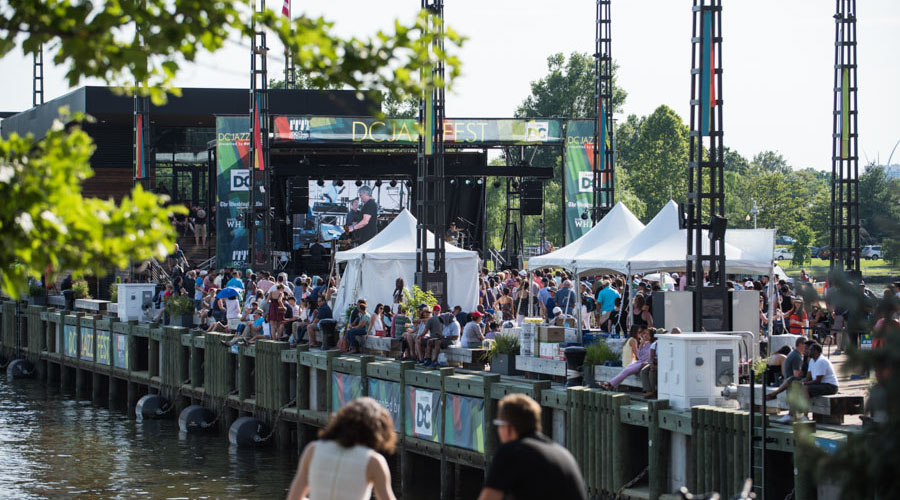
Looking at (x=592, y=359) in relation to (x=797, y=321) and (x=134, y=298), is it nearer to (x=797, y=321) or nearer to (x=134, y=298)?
(x=797, y=321)

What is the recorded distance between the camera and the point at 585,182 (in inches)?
1708

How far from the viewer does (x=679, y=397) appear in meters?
14.0

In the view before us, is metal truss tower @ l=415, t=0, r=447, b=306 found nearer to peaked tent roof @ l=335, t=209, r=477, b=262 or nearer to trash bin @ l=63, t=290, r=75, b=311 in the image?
peaked tent roof @ l=335, t=209, r=477, b=262

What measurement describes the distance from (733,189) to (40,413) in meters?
87.1

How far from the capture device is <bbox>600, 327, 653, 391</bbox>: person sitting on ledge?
15430mm

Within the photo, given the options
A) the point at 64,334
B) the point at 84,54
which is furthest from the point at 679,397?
the point at 64,334

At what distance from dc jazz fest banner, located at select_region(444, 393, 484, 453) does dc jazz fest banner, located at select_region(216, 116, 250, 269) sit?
2444cm

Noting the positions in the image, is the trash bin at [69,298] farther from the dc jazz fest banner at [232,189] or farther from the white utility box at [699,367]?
the white utility box at [699,367]

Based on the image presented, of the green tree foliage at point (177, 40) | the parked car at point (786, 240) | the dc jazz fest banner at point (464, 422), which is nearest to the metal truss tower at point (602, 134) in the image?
the dc jazz fest banner at point (464, 422)

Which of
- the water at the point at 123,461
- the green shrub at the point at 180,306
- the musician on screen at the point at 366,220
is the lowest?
the water at the point at 123,461

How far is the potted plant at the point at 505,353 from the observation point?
59.2 ft

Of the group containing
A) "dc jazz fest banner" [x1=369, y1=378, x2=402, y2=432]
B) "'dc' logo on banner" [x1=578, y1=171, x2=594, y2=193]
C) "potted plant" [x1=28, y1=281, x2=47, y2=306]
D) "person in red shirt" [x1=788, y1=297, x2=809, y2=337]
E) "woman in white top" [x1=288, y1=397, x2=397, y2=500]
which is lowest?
"dc jazz fest banner" [x1=369, y1=378, x2=402, y2=432]

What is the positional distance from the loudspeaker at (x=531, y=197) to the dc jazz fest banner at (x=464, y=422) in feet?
80.8

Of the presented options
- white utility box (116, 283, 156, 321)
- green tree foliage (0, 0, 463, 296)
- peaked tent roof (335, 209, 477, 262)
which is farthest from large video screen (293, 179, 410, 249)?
green tree foliage (0, 0, 463, 296)
